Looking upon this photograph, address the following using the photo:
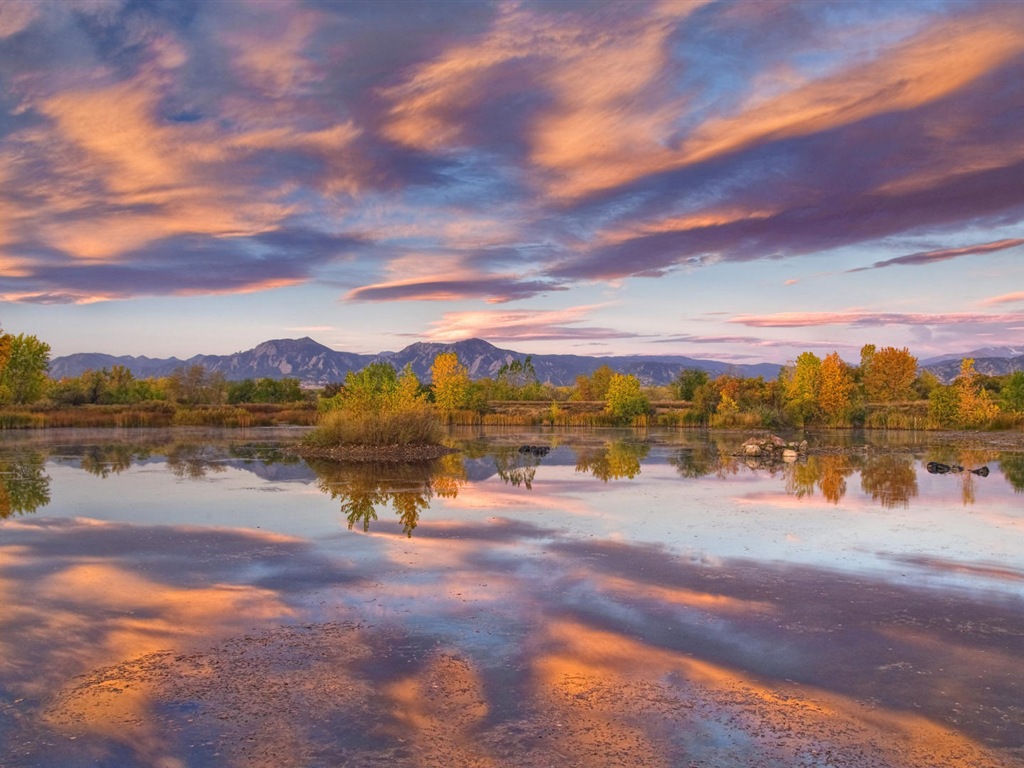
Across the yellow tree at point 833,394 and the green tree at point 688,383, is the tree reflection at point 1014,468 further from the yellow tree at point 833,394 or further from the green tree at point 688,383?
the green tree at point 688,383

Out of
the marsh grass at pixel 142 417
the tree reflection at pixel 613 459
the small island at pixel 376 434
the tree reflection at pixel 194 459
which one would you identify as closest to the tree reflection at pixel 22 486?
the tree reflection at pixel 194 459

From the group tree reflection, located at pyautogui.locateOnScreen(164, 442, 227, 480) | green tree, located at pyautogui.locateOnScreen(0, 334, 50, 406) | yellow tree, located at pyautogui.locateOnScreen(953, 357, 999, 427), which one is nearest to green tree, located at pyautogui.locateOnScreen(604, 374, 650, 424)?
yellow tree, located at pyautogui.locateOnScreen(953, 357, 999, 427)

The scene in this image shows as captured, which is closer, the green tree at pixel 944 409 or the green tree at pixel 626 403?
the green tree at pixel 944 409

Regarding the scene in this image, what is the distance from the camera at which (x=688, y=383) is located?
302 feet

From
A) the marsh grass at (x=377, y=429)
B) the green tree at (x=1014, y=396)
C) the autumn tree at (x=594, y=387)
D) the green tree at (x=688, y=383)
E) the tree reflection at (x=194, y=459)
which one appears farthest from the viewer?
the autumn tree at (x=594, y=387)

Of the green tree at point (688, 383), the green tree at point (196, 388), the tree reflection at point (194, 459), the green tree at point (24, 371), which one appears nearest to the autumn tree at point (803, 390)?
the green tree at point (688, 383)

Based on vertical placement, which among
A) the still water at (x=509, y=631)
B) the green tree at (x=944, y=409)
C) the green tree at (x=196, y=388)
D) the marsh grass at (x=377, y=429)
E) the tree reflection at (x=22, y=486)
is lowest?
the still water at (x=509, y=631)

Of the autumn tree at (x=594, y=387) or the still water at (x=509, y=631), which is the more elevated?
the autumn tree at (x=594, y=387)

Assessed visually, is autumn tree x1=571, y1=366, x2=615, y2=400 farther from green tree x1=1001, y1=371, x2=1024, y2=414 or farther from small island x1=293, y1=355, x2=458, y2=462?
small island x1=293, y1=355, x2=458, y2=462

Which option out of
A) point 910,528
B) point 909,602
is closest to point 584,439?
point 910,528

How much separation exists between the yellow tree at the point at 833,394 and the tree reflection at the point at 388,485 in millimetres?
47229

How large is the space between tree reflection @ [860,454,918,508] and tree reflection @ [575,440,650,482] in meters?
7.42

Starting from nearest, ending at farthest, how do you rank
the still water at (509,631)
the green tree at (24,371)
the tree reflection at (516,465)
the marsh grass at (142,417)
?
the still water at (509,631), the tree reflection at (516,465), the marsh grass at (142,417), the green tree at (24,371)

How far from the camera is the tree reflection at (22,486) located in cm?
1786
